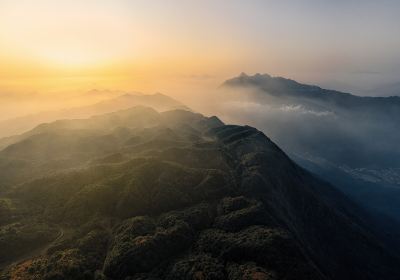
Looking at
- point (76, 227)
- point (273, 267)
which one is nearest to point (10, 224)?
point (76, 227)

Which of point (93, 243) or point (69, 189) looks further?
point (69, 189)

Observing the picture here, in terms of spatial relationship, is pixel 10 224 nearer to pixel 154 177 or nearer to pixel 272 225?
pixel 154 177

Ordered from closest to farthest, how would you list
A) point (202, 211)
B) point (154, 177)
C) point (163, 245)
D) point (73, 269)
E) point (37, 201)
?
point (73, 269) < point (163, 245) < point (202, 211) < point (37, 201) < point (154, 177)

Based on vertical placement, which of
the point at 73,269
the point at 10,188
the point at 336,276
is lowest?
the point at 336,276

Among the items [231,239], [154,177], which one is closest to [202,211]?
[231,239]

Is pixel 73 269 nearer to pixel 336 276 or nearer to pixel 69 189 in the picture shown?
pixel 69 189

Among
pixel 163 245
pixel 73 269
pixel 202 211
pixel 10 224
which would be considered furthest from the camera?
pixel 202 211

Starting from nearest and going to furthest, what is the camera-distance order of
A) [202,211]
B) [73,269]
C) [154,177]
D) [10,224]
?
[73,269] < [10,224] < [202,211] < [154,177]

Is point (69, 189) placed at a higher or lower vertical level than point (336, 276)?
higher

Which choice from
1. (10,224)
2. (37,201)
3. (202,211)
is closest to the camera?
(10,224)

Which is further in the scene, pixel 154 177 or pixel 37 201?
pixel 154 177
